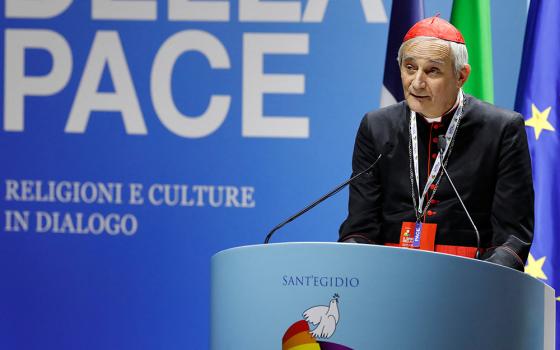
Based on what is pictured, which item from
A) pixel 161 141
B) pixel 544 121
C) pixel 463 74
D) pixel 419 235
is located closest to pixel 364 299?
pixel 419 235

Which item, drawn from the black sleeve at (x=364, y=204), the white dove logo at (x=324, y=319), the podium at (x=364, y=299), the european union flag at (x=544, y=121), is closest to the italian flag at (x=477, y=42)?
the european union flag at (x=544, y=121)

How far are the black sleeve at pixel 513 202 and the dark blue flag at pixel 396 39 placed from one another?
69.2 inches

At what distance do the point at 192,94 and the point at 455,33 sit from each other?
7.88ft

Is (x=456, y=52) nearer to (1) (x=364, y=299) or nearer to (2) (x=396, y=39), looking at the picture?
(1) (x=364, y=299)

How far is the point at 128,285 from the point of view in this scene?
217 inches

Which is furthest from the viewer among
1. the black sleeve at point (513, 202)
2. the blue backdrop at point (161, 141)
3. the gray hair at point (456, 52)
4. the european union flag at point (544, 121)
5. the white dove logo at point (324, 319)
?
the blue backdrop at point (161, 141)

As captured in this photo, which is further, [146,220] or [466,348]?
[146,220]

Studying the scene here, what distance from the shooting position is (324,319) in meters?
2.52

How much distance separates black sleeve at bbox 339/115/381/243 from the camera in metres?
3.41

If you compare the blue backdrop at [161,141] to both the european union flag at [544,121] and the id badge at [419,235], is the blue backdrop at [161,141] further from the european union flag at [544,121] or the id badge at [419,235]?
the id badge at [419,235]

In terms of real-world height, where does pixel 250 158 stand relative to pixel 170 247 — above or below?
above

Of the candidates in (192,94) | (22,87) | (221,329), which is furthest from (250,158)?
(221,329)

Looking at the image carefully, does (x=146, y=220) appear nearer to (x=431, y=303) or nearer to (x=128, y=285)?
(x=128, y=285)

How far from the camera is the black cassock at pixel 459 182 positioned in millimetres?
3279
